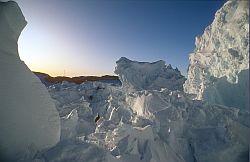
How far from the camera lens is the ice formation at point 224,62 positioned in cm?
750

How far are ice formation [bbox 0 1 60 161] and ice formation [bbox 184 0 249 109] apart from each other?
487cm

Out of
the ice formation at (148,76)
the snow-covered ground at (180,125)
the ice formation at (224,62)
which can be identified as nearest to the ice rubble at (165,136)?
the snow-covered ground at (180,125)

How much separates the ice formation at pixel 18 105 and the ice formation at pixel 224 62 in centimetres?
487

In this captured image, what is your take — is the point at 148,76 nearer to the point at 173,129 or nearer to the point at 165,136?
the point at 173,129

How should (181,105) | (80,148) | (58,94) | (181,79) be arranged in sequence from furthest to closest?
(181,79) → (58,94) → (181,105) → (80,148)

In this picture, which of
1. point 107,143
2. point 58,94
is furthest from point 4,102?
point 58,94

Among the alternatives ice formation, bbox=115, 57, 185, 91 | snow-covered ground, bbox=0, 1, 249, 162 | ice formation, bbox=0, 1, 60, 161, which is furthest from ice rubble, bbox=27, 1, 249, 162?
ice formation, bbox=115, 57, 185, 91

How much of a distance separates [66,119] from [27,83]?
2221mm

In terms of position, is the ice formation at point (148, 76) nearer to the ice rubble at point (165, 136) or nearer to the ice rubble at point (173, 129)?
the ice rubble at point (173, 129)

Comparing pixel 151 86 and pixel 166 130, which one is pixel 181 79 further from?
pixel 166 130

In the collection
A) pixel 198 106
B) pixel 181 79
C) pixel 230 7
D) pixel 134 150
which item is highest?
pixel 230 7

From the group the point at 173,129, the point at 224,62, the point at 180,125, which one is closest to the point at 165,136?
the point at 173,129

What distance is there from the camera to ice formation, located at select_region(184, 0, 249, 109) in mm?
7500

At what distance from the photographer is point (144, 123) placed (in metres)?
5.24
